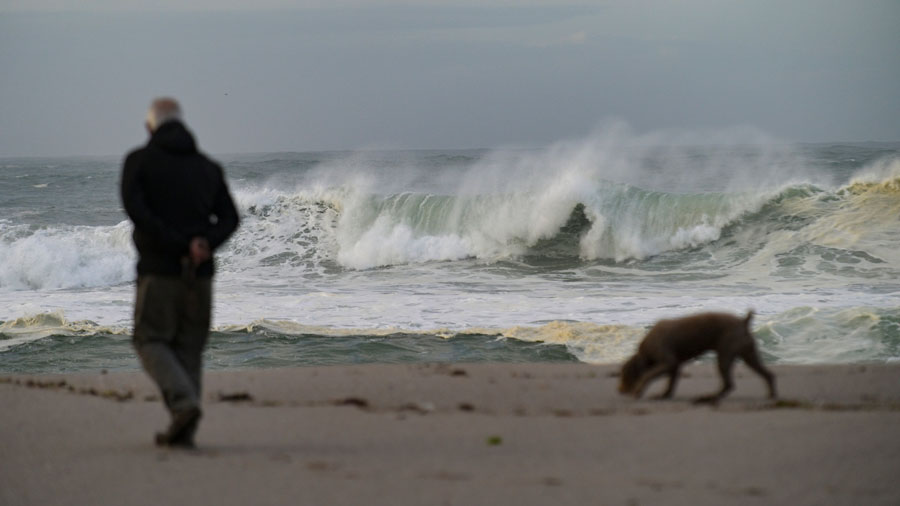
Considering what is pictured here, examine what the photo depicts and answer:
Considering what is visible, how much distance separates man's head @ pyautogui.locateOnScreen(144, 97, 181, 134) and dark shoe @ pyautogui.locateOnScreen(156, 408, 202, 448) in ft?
4.72

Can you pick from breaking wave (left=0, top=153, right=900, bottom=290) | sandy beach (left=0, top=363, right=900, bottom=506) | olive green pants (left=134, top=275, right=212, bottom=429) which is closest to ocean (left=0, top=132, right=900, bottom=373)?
breaking wave (left=0, top=153, right=900, bottom=290)

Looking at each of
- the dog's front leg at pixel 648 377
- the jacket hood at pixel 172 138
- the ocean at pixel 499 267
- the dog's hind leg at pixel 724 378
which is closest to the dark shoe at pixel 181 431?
the jacket hood at pixel 172 138

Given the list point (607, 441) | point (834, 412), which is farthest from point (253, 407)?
point (834, 412)

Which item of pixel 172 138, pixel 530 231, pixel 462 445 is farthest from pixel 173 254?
pixel 530 231

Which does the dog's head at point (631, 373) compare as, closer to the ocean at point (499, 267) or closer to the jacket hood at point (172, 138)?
the jacket hood at point (172, 138)

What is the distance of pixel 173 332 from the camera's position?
5.10 m

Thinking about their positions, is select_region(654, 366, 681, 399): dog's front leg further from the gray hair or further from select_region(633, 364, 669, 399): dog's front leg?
the gray hair

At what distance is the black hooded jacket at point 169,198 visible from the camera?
4984 mm

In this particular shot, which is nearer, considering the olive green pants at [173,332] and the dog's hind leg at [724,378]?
the olive green pants at [173,332]

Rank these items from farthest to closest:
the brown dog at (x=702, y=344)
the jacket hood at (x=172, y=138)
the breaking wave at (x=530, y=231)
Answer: the breaking wave at (x=530, y=231) < the brown dog at (x=702, y=344) < the jacket hood at (x=172, y=138)

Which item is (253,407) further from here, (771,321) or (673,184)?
(673,184)

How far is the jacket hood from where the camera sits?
507cm

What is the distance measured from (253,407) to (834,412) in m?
3.51

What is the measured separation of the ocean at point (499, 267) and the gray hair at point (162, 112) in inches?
245
